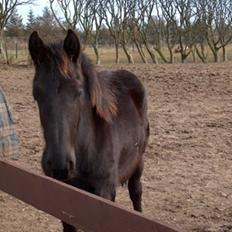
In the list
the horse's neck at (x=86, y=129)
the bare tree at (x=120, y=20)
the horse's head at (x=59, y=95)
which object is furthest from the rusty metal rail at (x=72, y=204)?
the bare tree at (x=120, y=20)

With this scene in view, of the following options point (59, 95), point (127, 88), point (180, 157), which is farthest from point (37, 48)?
point (180, 157)

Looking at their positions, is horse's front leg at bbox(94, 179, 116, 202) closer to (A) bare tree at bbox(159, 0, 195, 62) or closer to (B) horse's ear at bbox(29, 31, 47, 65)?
(B) horse's ear at bbox(29, 31, 47, 65)

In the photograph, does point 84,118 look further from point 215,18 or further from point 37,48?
point 215,18

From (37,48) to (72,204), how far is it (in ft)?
3.98

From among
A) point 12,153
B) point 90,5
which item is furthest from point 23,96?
point 90,5

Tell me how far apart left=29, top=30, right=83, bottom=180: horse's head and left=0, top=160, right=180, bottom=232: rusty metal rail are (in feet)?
0.70

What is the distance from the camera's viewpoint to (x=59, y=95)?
284 cm

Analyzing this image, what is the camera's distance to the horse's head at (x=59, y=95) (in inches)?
107

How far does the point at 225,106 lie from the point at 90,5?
20.3 metres

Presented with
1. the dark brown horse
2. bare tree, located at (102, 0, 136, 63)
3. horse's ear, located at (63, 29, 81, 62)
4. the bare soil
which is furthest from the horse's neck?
bare tree, located at (102, 0, 136, 63)

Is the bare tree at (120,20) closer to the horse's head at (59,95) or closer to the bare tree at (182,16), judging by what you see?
the bare tree at (182,16)

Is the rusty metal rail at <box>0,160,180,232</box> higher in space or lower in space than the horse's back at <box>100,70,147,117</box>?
lower

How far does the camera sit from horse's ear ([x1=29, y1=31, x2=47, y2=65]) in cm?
299

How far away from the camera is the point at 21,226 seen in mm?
4637
